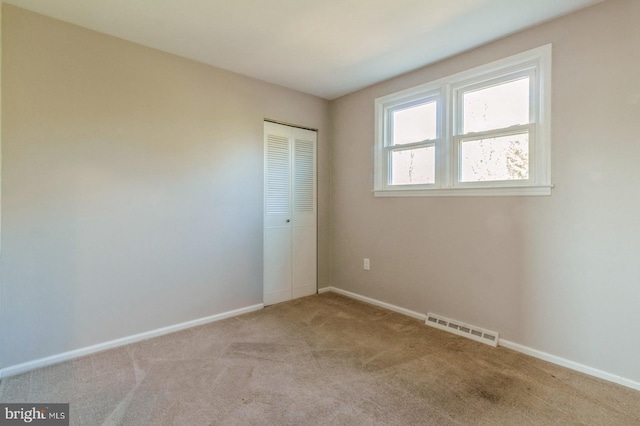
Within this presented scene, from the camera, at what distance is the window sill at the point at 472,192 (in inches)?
91.4

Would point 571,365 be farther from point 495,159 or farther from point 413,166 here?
point 413,166

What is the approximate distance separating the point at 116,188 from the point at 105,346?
4.19 ft

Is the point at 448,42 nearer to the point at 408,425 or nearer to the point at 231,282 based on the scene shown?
the point at 408,425

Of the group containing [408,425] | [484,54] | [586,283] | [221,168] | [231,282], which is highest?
[484,54]

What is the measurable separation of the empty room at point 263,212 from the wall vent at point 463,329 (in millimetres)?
17

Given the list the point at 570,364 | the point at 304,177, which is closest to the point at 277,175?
the point at 304,177

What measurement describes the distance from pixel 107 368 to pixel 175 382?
0.60m

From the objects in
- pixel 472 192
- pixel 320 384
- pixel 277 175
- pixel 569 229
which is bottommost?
pixel 320 384

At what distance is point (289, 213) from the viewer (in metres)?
3.68

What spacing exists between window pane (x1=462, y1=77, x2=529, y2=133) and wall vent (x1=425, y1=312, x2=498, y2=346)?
5.73ft

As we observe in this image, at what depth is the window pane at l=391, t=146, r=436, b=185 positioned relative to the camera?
10.0 ft

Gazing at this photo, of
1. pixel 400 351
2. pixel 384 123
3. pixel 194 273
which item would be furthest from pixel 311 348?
pixel 384 123

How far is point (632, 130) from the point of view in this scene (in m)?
1.95

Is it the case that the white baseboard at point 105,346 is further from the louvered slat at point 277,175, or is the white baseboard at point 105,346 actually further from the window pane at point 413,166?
the window pane at point 413,166
